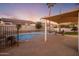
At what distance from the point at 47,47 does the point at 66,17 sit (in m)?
0.56

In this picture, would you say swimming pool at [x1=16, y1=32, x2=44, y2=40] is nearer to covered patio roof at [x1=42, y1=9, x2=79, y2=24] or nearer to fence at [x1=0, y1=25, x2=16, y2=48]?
fence at [x1=0, y1=25, x2=16, y2=48]

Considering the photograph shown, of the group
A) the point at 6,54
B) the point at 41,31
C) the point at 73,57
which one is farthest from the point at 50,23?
the point at 6,54

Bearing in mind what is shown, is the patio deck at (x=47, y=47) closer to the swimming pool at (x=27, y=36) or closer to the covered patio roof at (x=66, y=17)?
the swimming pool at (x=27, y=36)

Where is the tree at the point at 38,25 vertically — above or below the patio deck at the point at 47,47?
above

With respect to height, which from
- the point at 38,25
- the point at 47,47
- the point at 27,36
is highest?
the point at 38,25

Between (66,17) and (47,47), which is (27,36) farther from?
(66,17)

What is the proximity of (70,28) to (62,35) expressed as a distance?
0.17 m

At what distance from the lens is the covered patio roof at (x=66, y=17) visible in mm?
2854

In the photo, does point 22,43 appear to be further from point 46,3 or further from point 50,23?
point 46,3

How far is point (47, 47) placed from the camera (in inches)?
116

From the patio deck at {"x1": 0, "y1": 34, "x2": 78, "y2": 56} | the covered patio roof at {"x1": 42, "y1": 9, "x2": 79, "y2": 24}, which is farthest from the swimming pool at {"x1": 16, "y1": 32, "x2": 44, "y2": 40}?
the covered patio roof at {"x1": 42, "y1": 9, "x2": 79, "y2": 24}

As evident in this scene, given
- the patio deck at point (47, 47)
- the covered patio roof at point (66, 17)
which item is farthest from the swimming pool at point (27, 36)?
the covered patio roof at point (66, 17)

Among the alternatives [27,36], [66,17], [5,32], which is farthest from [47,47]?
[5,32]

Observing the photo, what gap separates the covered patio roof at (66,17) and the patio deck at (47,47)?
25 cm
